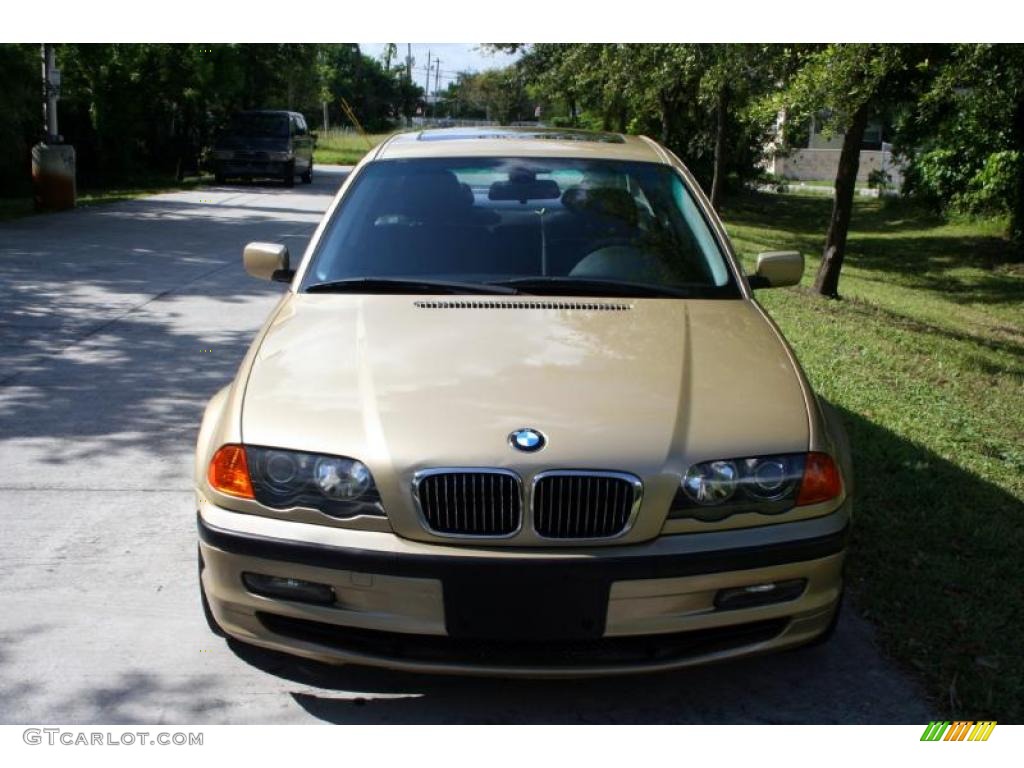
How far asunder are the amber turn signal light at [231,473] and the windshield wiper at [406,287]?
1147mm

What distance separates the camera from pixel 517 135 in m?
5.65

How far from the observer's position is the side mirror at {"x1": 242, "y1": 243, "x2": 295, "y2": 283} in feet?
16.7

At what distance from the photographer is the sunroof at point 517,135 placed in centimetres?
559

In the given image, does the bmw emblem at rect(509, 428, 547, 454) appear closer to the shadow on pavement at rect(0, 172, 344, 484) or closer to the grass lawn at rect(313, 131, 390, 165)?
the shadow on pavement at rect(0, 172, 344, 484)

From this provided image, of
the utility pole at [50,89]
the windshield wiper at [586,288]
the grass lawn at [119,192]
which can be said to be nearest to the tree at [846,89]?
the windshield wiper at [586,288]

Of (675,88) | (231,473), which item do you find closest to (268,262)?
(231,473)

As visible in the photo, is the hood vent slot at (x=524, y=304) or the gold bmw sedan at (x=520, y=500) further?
the hood vent slot at (x=524, y=304)

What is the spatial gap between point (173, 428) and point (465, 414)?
354 cm

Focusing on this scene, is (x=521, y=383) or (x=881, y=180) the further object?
(x=881, y=180)

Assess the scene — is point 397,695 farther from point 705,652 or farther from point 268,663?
point 705,652

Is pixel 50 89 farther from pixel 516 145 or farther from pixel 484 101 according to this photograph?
pixel 484 101

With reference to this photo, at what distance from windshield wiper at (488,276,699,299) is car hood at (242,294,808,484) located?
0.09m

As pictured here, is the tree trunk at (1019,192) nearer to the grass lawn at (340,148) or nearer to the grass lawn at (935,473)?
the grass lawn at (935,473)
